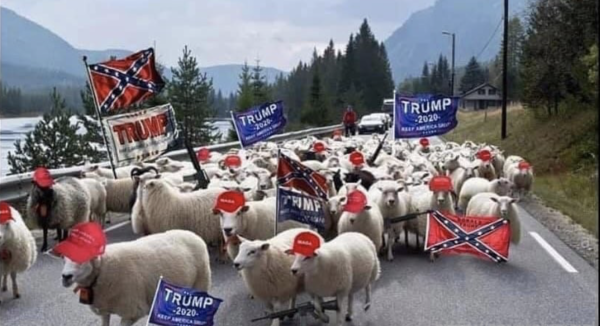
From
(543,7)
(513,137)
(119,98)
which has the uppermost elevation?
(543,7)

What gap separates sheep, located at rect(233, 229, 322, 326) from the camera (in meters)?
7.43

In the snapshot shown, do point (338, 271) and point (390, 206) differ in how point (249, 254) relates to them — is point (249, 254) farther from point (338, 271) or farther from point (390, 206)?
point (390, 206)

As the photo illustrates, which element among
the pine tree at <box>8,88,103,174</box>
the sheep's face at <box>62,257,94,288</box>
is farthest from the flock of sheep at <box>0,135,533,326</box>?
the pine tree at <box>8,88,103,174</box>

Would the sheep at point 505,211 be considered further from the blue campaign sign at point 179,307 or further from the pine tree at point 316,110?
the pine tree at point 316,110

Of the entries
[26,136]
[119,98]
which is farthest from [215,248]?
[26,136]

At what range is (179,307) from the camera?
5770 millimetres

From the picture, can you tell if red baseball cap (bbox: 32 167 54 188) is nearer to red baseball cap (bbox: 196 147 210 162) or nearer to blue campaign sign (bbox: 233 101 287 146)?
blue campaign sign (bbox: 233 101 287 146)

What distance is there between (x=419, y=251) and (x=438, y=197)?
3.21 feet

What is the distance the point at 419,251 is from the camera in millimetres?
11695

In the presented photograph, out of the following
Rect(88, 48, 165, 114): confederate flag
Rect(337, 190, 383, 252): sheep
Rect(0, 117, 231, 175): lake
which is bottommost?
Rect(0, 117, 231, 175): lake

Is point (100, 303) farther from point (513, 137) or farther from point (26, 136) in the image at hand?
point (26, 136)

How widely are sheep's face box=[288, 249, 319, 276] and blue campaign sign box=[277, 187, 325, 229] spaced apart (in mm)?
1633

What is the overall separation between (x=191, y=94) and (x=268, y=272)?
2182 inches

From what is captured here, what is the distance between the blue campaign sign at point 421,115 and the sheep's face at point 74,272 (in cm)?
950
